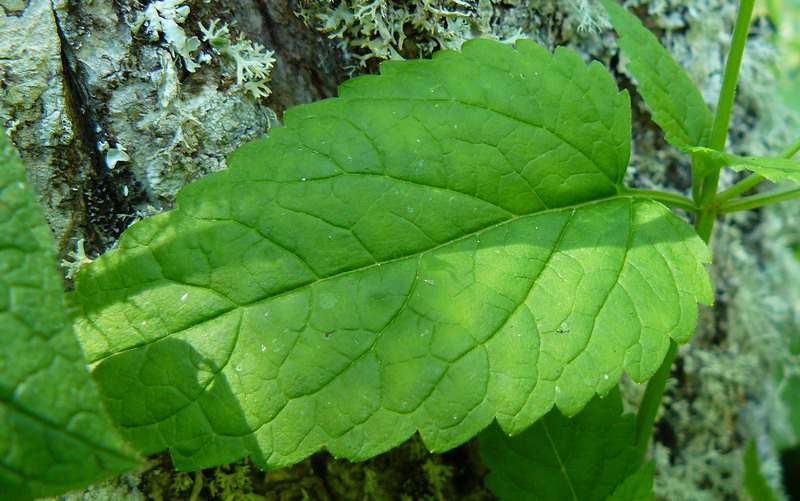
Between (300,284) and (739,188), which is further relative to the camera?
(739,188)

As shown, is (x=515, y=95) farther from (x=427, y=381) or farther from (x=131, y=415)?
→ (x=131, y=415)

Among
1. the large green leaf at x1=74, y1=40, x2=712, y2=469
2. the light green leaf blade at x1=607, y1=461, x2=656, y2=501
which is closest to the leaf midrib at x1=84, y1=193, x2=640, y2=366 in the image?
the large green leaf at x1=74, y1=40, x2=712, y2=469

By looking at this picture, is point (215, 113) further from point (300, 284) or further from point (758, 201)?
point (758, 201)

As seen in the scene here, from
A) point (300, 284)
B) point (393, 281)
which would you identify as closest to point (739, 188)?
point (393, 281)

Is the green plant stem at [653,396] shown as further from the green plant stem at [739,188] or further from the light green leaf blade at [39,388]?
the light green leaf blade at [39,388]

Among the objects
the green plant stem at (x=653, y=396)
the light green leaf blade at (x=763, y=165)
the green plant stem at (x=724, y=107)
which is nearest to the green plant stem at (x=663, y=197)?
the green plant stem at (x=724, y=107)

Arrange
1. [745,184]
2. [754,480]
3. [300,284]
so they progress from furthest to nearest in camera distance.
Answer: [754,480] < [745,184] < [300,284]
